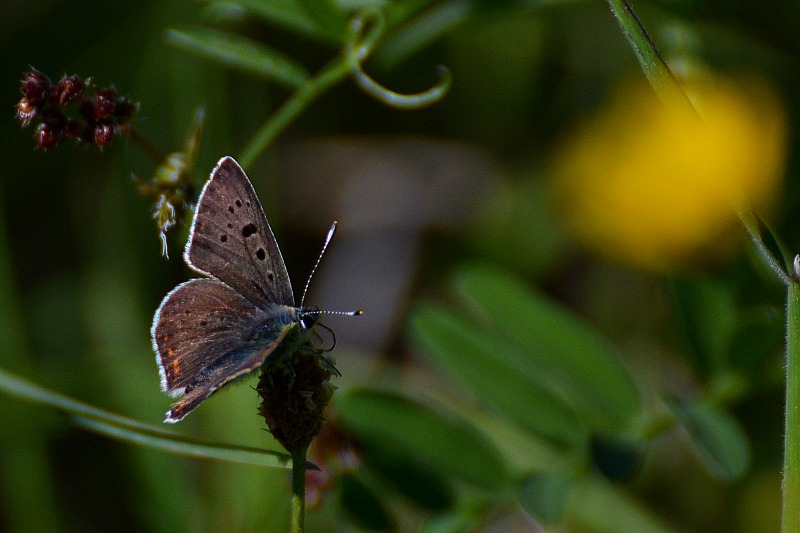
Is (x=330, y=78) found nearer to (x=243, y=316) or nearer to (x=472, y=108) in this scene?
(x=243, y=316)

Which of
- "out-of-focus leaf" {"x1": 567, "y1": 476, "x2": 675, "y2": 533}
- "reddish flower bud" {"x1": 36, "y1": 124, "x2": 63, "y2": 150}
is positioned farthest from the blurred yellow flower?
"reddish flower bud" {"x1": 36, "y1": 124, "x2": 63, "y2": 150}

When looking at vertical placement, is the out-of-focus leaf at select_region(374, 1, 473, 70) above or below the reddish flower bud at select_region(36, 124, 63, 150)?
below

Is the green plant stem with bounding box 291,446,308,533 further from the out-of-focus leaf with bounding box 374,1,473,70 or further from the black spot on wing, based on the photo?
the out-of-focus leaf with bounding box 374,1,473,70

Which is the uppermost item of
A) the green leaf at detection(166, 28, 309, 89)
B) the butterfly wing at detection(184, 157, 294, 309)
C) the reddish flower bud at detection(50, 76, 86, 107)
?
the reddish flower bud at detection(50, 76, 86, 107)

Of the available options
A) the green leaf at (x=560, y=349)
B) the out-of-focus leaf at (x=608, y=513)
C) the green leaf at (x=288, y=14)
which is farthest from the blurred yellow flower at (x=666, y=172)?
the green leaf at (x=288, y=14)

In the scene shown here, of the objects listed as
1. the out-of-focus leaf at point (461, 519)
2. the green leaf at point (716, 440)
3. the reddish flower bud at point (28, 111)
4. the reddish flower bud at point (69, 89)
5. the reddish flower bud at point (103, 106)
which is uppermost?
the reddish flower bud at point (69, 89)

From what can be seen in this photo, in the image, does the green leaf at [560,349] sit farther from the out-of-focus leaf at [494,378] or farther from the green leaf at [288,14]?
the green leaf at [288,14]

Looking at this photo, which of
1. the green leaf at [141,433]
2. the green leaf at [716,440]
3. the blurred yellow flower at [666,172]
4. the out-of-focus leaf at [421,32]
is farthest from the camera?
the blurred yellow flower at [666,172]
